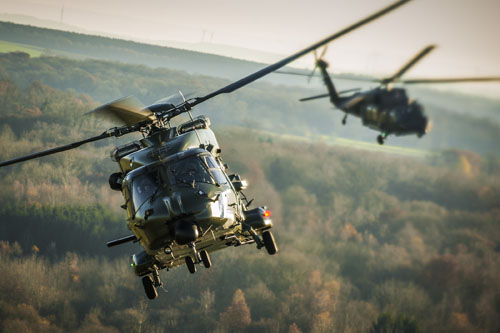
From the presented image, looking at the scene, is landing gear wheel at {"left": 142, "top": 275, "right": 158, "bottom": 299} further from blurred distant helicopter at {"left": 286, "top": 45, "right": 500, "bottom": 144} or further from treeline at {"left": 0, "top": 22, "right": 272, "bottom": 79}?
treeline at {"left": 0, "top": 22, "right": 272, "bottom": 79}

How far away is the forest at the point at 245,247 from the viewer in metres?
68.6

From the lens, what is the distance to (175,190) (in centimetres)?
1259

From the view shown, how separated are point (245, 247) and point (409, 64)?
2659 inches

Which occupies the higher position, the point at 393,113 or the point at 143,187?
the point at 393,113

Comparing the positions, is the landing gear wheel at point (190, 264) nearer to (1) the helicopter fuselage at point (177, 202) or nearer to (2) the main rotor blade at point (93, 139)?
(1) the helicopter fuselage at point (177, 202)

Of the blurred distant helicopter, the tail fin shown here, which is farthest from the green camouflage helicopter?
the tail fin

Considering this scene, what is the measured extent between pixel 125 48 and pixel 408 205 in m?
55.1

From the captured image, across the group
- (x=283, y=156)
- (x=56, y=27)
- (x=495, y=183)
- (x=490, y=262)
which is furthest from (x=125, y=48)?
(x=490, y=262)

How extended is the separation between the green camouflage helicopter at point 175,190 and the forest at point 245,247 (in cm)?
4715

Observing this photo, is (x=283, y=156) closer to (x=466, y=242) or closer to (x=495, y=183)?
(x=466, y=242)

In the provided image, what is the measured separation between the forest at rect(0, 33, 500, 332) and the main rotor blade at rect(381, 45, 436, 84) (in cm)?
5067

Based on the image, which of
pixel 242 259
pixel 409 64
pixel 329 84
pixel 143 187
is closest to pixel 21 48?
pixel 242 259

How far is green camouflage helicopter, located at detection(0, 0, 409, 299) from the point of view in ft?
40.0

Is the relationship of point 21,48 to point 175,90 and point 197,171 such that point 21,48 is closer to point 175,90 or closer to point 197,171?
point 175,90
